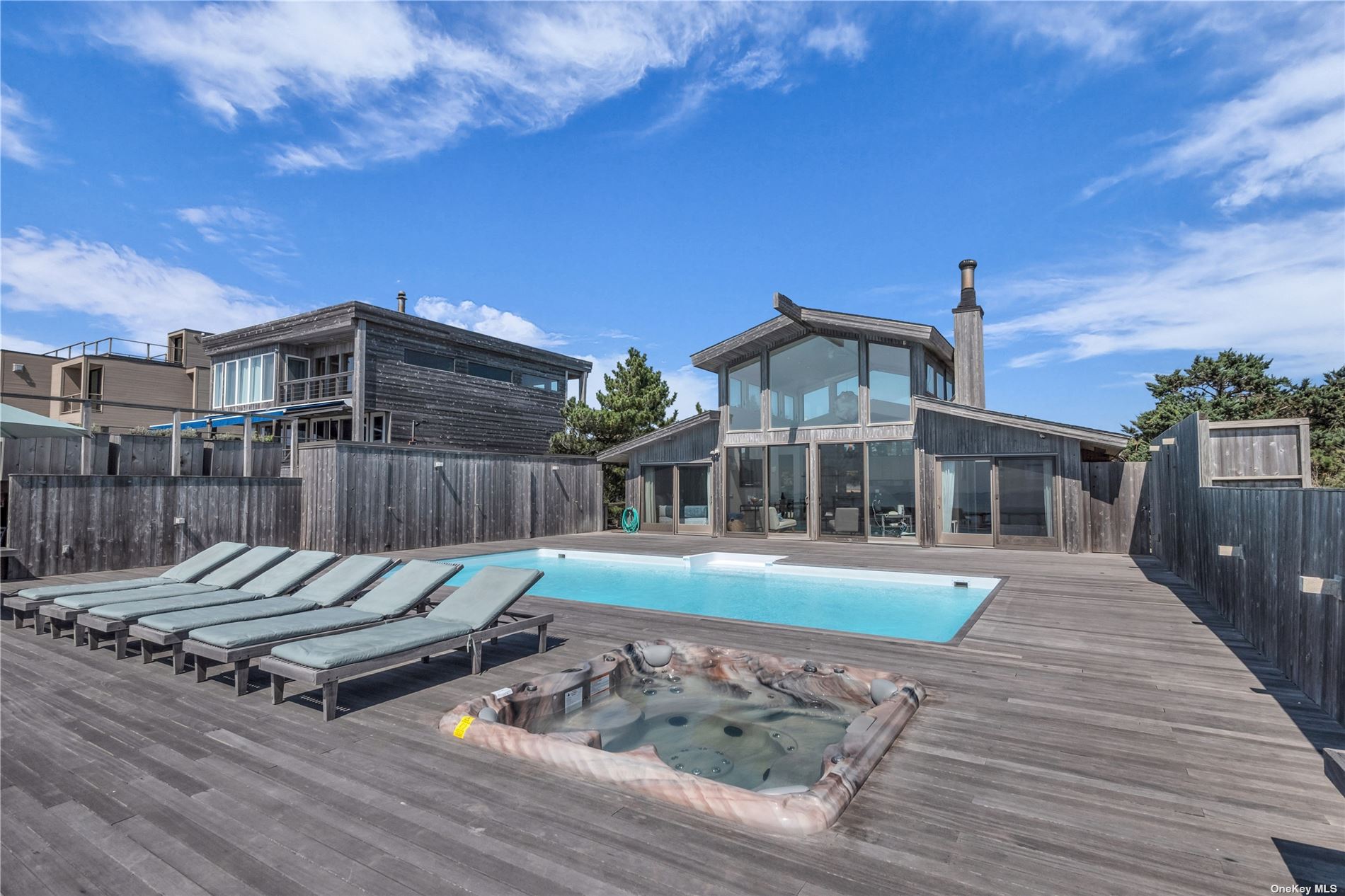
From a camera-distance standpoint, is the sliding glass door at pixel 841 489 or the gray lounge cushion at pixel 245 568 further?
the sliding glass door at pixel 841 489

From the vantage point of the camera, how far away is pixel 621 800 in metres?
2.59

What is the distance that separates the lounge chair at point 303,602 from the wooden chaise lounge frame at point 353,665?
28.2 inches

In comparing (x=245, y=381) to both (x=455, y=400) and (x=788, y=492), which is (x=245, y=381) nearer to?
(x=455, y=400)

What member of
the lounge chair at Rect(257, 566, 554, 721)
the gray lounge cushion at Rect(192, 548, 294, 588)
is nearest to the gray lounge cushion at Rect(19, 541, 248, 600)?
the gray lounge cushion at Rect(192, 548, 294, 588)

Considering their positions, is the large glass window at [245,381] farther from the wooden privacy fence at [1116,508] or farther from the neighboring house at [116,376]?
the wooden privacy fence at [1116,508]

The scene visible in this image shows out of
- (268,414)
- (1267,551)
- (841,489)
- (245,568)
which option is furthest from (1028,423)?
(268,414)

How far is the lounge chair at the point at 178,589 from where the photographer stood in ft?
16.4

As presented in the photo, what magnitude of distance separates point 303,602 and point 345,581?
1.21ft

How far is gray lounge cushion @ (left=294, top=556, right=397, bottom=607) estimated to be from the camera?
523 centimetres

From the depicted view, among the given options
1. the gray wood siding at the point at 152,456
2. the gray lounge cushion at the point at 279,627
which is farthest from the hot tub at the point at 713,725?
the gray wood siding at the point at 152,456

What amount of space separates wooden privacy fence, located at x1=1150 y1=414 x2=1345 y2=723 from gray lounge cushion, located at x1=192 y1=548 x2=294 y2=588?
7.94 metres

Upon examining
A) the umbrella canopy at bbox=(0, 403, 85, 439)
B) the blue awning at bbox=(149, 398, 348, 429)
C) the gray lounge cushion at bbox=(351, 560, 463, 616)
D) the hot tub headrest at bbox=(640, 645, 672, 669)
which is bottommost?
the hot tub headrest at bbox=(640, 645, 672, 669)

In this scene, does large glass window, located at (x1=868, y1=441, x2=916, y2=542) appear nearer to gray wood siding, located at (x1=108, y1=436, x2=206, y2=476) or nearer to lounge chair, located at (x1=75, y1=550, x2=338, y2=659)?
lounge chair, located at (x1=75, y1=550, x2=338, y2=659)

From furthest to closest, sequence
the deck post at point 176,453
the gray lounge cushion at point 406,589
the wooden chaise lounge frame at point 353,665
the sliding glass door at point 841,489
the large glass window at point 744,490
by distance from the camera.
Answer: the large glass window at point 744,490 < the sliding glass door at point 841,489 < the deck post at point 176,453 < the gray lounge cushion at point 406,589 < the wooden chaise lounge frame at point 353,665
